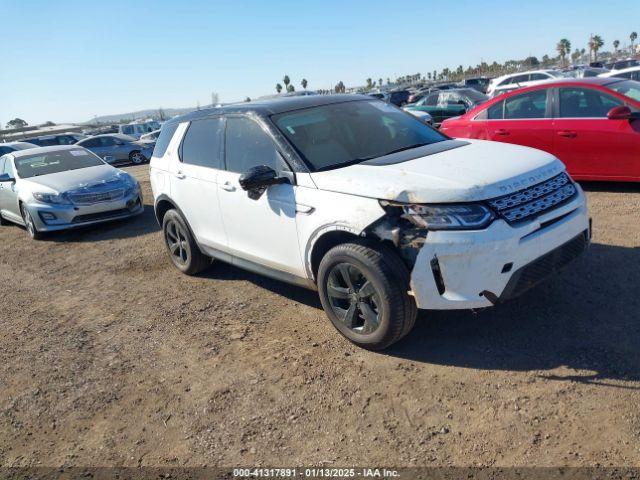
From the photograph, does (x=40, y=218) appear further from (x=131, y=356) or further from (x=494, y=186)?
(x=494, y=186)

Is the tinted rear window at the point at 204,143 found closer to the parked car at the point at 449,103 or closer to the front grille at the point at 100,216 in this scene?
the front grille at the point at 100,216

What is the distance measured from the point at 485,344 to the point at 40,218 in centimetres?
758

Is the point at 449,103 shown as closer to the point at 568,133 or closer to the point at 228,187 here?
the point at 568,133

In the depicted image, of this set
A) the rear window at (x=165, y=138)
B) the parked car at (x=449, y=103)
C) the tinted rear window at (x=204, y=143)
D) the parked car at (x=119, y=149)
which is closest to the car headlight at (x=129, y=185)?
the rear window at (x=165, y=138)

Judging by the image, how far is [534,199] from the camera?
3.48m

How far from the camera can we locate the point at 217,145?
4895mm

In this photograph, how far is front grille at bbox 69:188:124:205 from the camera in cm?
866

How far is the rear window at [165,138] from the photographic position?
227 inches

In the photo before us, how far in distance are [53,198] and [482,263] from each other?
7604 mm

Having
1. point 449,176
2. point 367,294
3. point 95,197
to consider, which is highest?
point 449,176

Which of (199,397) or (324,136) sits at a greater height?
(324,136)

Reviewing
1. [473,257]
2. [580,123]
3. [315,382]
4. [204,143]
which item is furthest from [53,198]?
[580,123]

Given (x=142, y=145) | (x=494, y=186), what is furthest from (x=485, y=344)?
(x=142, y=145)

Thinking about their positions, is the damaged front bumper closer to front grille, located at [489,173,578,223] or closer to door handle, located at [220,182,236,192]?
front grille, located at [489,173,578,223]
